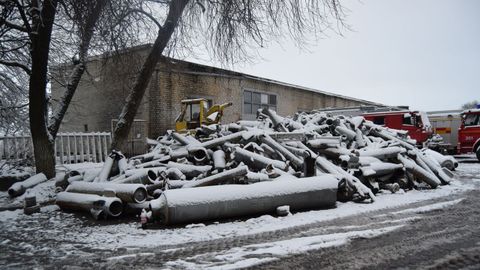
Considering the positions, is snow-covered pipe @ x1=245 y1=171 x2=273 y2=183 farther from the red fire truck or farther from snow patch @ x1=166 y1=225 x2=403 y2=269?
the red fire truck

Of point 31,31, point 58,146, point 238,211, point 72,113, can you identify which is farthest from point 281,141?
point 72,113

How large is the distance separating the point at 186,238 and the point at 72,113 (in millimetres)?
17707

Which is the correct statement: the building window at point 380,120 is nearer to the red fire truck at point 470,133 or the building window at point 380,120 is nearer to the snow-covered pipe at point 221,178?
the red fire truck at point 470,133

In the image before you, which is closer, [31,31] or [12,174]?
[31,31]

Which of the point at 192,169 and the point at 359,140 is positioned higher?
the point at 359,140

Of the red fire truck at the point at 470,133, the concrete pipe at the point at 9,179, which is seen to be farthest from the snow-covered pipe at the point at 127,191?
the red fire truck at the point at 470,133

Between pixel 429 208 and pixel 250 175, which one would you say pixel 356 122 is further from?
pixel 250 175

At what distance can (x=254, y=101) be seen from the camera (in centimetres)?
2298

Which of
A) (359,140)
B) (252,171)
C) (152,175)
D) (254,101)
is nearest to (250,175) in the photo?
(252,171)

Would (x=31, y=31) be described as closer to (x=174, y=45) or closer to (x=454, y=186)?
(x=174, y=45)

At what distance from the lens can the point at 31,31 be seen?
327 inches

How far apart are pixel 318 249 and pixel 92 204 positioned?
373 cm

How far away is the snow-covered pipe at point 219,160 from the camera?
22.4 ft

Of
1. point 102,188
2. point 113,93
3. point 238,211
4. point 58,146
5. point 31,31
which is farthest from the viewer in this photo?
point 113,93
